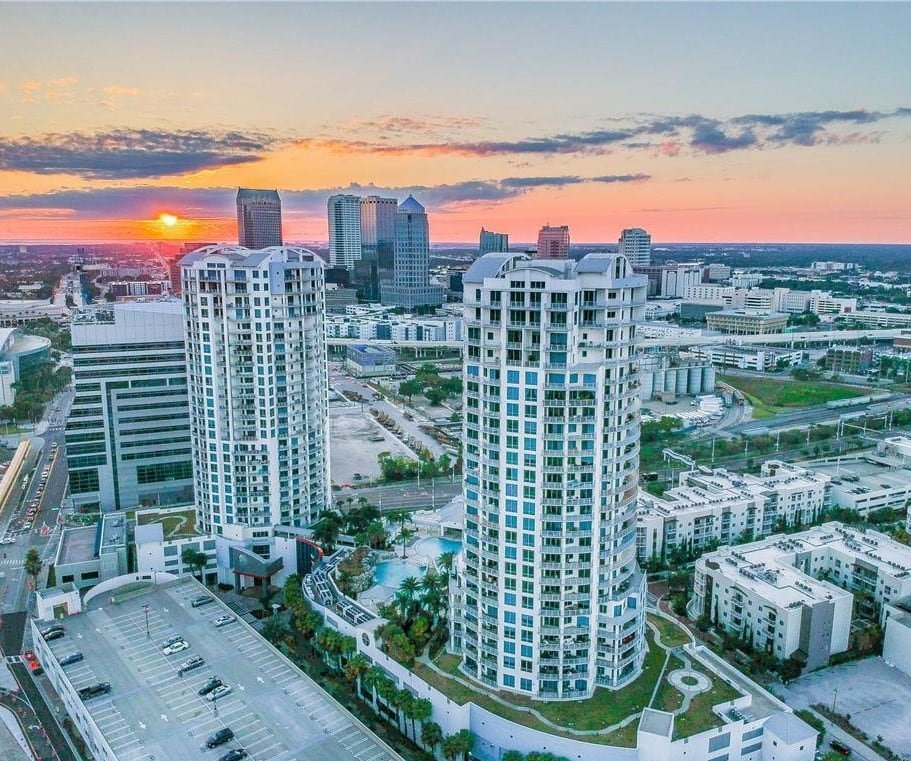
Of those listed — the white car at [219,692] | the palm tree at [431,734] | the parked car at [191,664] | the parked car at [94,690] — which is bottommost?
the palm tree at [431,734]

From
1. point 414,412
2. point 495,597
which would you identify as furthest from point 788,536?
point 414,412

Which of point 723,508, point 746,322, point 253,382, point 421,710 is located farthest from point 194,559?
point 746,322

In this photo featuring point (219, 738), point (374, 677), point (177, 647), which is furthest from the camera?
point (177, 647)

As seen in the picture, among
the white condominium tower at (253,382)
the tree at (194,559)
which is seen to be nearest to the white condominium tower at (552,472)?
the white condominium tower at (253,382)

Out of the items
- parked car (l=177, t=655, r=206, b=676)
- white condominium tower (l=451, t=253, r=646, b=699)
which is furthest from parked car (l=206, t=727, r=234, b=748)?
white condominium tower (l=451, t=253, r=646, b=699)

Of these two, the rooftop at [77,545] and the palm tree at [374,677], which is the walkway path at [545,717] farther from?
the rooftop at [77,545]

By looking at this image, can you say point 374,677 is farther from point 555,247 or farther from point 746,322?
point 746,322
